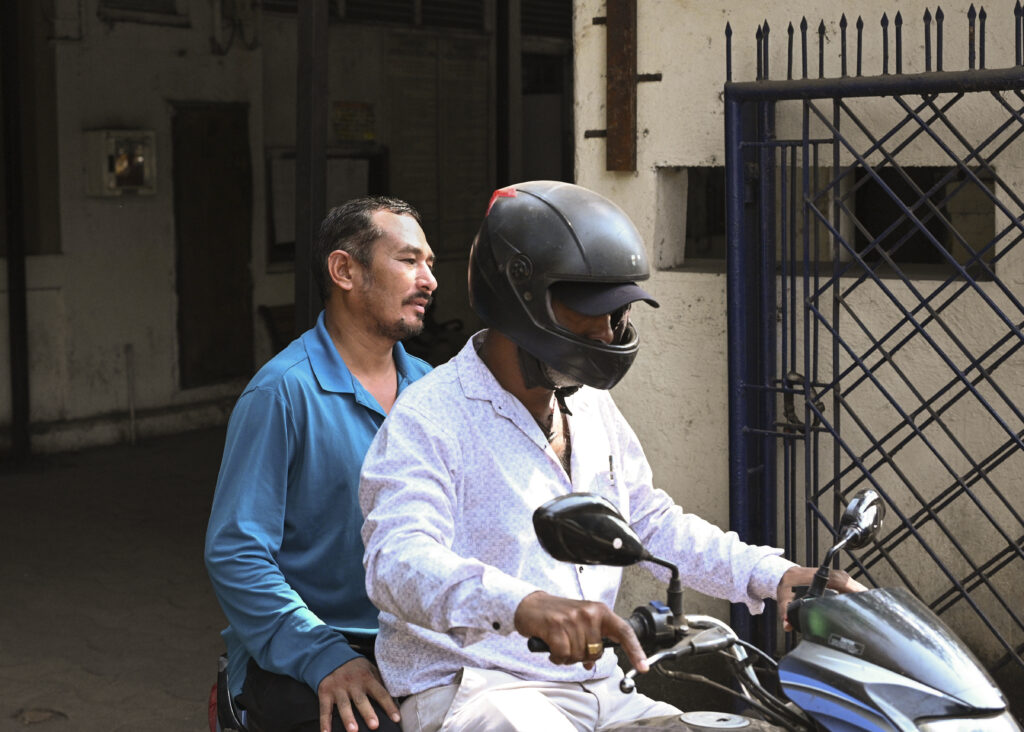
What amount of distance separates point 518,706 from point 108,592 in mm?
4875

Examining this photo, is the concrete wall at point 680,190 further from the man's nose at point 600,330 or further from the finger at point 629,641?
the finger at point 629,641

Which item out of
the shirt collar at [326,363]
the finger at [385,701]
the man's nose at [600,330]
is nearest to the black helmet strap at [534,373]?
the man's nose at [600,330]

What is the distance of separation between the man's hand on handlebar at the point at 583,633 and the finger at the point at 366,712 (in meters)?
0.73

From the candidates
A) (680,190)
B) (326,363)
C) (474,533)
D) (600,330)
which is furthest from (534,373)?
(680,190)

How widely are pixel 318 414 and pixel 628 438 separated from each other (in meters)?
0.70

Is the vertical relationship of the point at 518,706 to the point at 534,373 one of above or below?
below

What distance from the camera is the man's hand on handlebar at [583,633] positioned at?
180cm

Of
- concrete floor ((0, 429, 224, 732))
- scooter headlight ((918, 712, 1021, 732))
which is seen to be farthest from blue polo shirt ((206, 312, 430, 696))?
concrete floor ((0, 429, 224, 732))

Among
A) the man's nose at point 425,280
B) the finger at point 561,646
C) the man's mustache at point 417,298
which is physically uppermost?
the man's nose at point 425,280

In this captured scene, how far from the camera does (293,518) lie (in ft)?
9.34

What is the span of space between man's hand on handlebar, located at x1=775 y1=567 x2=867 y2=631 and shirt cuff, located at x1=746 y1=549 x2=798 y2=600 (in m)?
0.01

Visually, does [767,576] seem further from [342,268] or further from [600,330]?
[342,268]

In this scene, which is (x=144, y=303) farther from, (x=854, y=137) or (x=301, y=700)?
(x=301, y=700)

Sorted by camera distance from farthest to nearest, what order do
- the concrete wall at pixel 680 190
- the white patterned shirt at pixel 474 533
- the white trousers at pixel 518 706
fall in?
the concrete wall at pixel 680 190, the white trousers at pixel 518 706, the white patterned shirt at pixel 474 533
